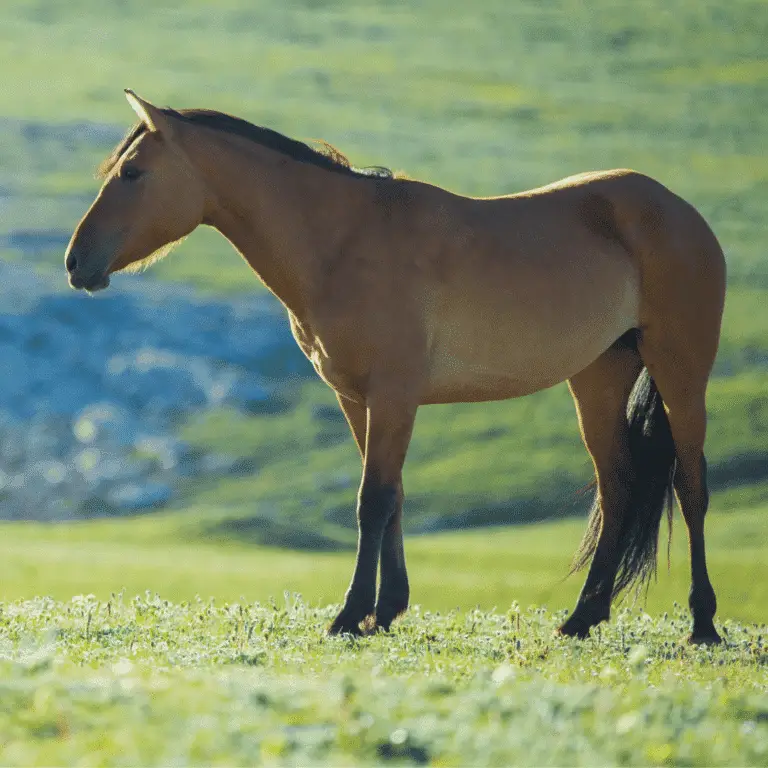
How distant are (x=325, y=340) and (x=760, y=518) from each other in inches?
855

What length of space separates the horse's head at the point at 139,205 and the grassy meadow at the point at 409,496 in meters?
2.46

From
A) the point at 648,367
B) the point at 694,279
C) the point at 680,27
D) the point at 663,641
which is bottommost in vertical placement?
the point at 663,641

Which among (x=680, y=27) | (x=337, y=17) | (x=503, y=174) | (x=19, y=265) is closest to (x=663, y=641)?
(x=19, y=265)

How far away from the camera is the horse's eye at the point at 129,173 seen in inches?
363

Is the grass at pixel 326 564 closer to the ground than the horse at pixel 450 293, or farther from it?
closer to the ground

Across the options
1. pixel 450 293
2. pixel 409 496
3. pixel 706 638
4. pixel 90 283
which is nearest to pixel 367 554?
pixel 450 293

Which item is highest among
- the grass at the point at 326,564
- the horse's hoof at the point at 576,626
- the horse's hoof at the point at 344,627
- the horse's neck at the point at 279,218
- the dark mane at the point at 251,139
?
the dark mane at the point at 251,139

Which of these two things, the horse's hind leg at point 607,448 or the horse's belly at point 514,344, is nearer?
the horse's belly at point 514,344

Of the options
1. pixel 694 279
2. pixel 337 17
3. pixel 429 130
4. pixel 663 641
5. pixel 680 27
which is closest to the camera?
pixel 663 641

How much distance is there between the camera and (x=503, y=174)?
54.6 m

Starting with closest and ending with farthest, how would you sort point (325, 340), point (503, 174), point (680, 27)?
point (325, 340) < point (503, 174) < point (680, 27)

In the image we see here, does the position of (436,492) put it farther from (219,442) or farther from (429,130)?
(429,130)

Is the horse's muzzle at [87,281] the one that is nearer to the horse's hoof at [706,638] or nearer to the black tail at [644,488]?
the black tail at [644,488]

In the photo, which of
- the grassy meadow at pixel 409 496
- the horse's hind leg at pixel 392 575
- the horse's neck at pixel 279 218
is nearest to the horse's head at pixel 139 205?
the horse's neck at pixel 279 218
